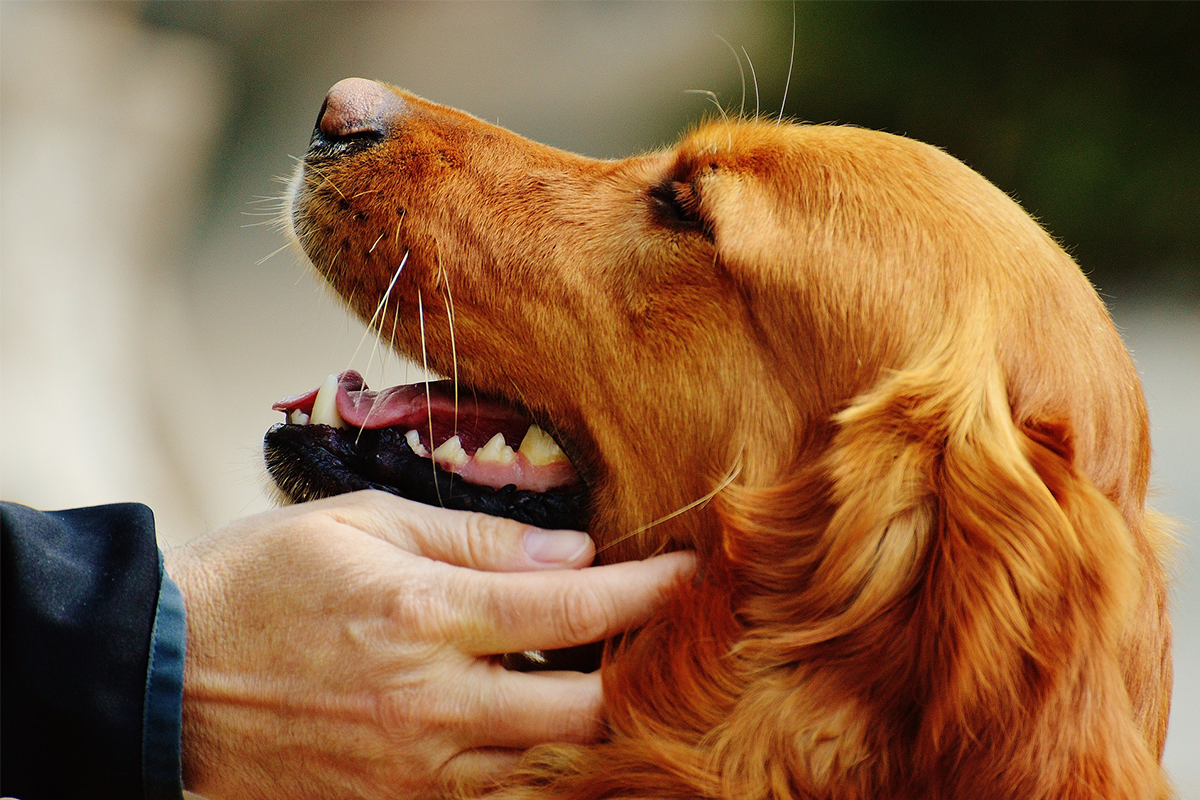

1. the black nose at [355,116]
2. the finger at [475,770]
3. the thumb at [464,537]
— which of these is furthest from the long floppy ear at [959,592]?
the black nose at [355,116]

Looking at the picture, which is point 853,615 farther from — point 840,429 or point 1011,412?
point 1011,412

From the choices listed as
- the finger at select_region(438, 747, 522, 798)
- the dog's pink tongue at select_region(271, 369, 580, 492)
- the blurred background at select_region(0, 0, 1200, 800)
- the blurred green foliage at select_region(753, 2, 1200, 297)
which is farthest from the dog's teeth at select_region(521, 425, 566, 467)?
the blurred green foliage at select_region(753, 2, 1200, 297)

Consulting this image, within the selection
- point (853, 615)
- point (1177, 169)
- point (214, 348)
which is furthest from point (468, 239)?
point (1177, 169)

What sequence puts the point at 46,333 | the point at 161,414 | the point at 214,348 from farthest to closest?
the point at 214,348, the point at 161,414, the point at 46,333

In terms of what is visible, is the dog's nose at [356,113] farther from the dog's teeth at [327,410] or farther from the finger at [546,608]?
the finger at [546,608]

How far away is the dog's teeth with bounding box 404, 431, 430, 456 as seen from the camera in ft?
5.31

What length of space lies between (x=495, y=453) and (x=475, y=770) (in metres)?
0.53

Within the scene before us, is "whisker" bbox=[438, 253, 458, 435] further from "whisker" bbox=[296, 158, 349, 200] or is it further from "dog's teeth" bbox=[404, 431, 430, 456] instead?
"whisker" bbox=[296, 158, 349, 200]

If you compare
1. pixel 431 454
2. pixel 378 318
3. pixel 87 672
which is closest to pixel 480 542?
pixel 431 454

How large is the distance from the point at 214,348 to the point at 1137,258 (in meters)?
5.69

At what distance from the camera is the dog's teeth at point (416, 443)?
1.62m

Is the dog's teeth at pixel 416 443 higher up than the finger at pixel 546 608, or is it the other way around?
the dog's teeth at pixel 416 443

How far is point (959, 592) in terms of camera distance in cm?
116

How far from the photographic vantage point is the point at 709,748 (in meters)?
1.26
